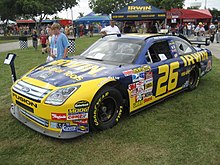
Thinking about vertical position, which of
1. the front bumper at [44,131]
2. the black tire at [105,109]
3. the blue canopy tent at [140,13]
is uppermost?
the blue canopy tent at [140,13]

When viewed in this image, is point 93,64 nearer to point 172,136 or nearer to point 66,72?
point 66,72

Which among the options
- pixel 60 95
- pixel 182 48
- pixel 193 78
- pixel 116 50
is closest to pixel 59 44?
pixel 116 50

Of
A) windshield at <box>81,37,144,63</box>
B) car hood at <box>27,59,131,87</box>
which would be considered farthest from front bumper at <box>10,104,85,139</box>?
windshield at <box>81,37,144,63</box>

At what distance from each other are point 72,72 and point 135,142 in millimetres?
1401

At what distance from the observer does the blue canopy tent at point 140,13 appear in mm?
18047

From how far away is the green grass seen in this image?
2.94 m

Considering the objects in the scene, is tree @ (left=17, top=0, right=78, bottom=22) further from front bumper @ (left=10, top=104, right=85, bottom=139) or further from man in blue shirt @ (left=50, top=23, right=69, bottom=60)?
front bumper @ (left=10, top=104, right=85, bottom=139)

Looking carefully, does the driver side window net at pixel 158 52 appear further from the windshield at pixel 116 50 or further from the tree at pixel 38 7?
the tree at pixel 38 7

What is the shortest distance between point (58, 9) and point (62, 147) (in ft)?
127

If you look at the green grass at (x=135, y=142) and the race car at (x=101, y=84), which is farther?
the race car at (x=101, y=84)

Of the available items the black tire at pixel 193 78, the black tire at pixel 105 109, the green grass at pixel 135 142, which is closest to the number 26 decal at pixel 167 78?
the green grass at pixel 135 142

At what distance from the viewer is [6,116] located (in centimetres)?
424

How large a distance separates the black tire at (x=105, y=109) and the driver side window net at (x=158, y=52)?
107 cm

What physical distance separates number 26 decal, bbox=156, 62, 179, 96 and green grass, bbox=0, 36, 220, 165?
16.1 inches
